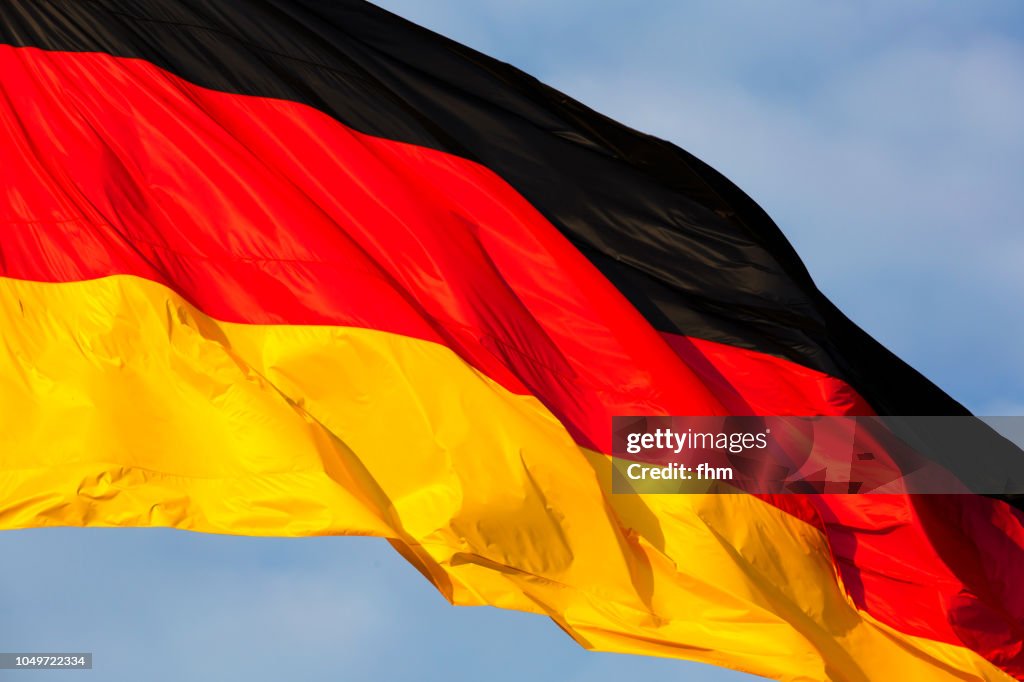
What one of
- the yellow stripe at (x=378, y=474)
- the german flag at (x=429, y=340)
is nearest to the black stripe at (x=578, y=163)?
the german flag at (x=429, y=340)

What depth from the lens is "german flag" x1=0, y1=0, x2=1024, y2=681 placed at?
9508mm

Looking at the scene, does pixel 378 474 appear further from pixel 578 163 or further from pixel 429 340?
pixel 578 163

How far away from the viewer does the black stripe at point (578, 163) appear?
1161cm

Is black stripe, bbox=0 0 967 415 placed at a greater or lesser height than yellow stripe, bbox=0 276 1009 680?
greater

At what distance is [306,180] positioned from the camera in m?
11.2

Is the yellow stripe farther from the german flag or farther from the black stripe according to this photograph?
the black stripe

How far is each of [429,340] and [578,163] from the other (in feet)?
7.45

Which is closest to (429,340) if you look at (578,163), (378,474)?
(378,474)

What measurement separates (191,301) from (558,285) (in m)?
2.50

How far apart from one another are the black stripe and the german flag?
0.8 inches

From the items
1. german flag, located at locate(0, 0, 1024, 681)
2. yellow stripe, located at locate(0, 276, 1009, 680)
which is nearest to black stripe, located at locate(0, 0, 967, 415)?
german flag, located at locate(0, 0, 1024, 681)

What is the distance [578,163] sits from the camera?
1204 centimetres

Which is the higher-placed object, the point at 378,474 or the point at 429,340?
the point at 429,340

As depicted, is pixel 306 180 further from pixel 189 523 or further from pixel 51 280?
pixel 189 523
